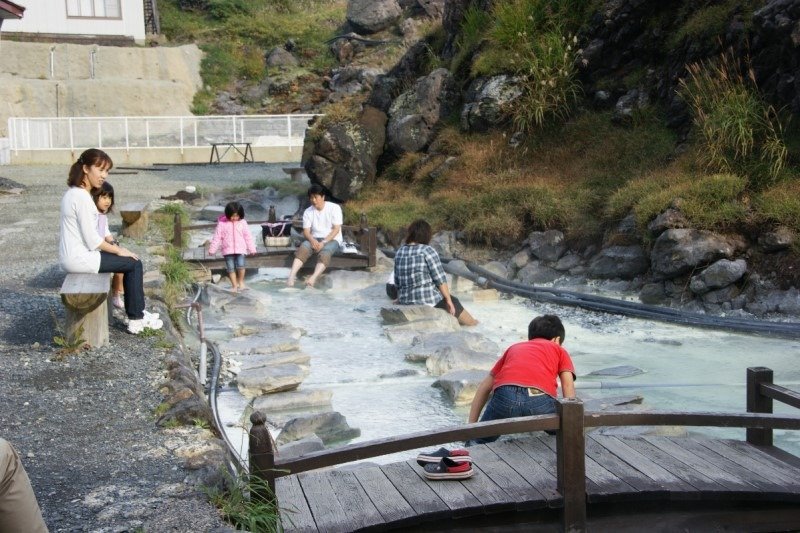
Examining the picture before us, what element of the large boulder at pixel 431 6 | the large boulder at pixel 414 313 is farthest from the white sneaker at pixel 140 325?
the large boulder at pixel 431 6

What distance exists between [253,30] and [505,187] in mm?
25169

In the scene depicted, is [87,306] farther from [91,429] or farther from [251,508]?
[251,508]

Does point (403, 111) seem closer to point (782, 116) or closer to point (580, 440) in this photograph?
point (782, 116)

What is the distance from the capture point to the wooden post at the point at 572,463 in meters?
4.30

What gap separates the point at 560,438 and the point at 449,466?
677 mm

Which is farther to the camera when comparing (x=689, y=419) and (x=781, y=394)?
(x=781, y=394)

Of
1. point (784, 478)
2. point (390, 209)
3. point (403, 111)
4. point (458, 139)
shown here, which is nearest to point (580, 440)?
point (784, 478)

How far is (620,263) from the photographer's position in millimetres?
11523

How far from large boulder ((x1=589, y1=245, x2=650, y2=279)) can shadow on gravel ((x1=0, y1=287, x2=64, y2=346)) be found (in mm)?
6532

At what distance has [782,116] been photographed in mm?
11789

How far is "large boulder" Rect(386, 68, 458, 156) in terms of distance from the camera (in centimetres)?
1656

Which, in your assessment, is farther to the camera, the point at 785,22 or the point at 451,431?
the point at 785,22

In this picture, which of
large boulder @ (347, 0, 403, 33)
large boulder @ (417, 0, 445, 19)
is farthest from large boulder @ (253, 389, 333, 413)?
large boulder @ (347, 0, 403, 33)

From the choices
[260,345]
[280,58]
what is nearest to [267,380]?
[260,345]
